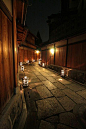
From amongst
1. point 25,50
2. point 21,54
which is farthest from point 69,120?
point 25,50

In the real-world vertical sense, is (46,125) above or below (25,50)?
below

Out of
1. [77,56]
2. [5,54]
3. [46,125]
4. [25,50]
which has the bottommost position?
[46,125]

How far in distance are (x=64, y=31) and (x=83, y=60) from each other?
999cm

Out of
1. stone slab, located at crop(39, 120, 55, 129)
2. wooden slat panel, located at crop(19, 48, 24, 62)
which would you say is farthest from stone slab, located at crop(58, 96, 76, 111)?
wooden slat panel, located at crop(19, 48, 24, 62)

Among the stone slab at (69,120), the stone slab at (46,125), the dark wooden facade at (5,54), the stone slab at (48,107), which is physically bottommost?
the stone slab at (46,125)

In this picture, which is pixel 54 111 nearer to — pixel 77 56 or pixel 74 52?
pixel 77 56

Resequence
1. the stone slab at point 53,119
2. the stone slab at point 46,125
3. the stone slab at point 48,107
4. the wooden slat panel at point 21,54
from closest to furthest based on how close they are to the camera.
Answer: the stone slab at point 46,125
the stone slab at point 53,119
the stone slab at point 48,107
the wooden slat panel at point 21,54

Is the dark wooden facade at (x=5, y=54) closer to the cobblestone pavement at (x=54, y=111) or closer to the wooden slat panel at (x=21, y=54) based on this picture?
the cobblestone pavement at (x=54, y=111)

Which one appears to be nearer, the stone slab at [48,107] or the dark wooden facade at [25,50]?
the stone slab at [48,107]

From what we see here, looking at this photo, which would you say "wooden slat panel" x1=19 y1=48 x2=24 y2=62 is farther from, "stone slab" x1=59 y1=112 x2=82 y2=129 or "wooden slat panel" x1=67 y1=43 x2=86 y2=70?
"stone slab" x1=59 y1=112 x2=82 y2=129

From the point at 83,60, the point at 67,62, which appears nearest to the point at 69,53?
the point at 67,62

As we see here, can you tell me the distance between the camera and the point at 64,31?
13.7 metres

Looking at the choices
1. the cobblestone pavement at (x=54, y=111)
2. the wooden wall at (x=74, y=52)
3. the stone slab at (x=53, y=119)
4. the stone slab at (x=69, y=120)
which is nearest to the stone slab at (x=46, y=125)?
the cobblestone pavement at (x=54, y=111)

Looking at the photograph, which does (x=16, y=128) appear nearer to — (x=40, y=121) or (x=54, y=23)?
(x=40, y=121)
